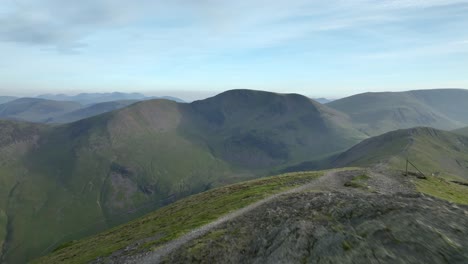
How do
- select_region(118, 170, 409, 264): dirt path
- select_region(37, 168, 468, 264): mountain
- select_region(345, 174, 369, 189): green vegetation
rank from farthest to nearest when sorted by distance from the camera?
select_region(345, 174, 369, 189): green vegetation < select_region(118, 170, 409, 264): dirt path < select_region(37, 168, 468, 264): mountain

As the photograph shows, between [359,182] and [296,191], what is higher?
[359,182]

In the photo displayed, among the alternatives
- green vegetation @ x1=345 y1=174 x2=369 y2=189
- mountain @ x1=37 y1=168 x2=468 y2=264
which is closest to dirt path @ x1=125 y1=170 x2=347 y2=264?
mountain @ x1=37 y1=168 x2=468 y2=264

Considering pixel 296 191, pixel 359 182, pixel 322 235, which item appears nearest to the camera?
pixel 322 235

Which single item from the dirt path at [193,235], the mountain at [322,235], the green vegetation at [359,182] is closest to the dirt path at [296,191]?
the dirt path at [193,235]

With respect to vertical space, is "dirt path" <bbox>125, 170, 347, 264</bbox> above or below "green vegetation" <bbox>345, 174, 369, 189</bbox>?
below

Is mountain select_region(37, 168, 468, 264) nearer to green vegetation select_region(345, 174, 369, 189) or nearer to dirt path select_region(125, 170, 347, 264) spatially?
dirt path select_region(125, 170, 347, 264)

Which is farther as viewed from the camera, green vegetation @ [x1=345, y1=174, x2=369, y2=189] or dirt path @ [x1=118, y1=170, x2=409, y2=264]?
green vegetation @ [x1=345, y1=174, x2=369, y2=189]

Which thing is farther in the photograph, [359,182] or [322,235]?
[359,182]

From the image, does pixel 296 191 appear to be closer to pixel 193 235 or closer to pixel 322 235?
pixel 193 235

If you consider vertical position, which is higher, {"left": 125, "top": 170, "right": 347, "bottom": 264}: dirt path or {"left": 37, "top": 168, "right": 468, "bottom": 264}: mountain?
{"left": 37, "top": 168, "right": 468, "bottom": 264}: mountain

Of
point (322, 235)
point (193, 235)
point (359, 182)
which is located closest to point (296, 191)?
point (359, 182)

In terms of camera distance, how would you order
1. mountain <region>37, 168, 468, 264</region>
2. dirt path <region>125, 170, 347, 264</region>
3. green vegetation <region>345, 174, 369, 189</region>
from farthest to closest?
green vegetation <region>345, 174, 369, 189</region> < dirt path <region>125, 170, 347, 264</region> < mountain <region>37, 168, 468, 264</region>

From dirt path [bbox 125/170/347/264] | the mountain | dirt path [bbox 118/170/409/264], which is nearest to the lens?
the mountain

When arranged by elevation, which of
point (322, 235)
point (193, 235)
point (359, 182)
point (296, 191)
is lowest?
point (193, 235)
